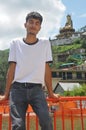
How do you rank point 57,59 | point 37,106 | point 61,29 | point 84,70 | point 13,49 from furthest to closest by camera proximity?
1. point 61,29
2. point 57,59
3. point 84,70
4. point 13,49
5. point 37,106

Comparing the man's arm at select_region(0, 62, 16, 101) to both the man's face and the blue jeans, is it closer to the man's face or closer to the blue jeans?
the blue jeans

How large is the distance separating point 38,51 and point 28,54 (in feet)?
0.42

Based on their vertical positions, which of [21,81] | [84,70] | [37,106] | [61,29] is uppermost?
[61,29]

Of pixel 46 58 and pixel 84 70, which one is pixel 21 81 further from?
pixel 84 70

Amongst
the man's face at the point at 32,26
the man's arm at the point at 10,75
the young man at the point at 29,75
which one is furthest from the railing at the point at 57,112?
the man's face at the point at 32,26

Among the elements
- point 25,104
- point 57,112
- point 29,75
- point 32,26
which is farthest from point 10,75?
point 57,112

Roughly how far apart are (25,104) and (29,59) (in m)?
0.52

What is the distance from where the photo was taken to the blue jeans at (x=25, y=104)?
4.19 meters

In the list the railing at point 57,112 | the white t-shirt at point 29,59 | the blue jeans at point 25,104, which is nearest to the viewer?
the blue jeans at point 25,104

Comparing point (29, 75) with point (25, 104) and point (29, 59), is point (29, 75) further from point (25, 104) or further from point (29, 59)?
point (25, 104)

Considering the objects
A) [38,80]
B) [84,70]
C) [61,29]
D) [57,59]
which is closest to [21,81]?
[38,80]

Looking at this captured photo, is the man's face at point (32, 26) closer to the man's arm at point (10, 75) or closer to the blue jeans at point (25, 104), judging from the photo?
the man's arm at point (10, 75)

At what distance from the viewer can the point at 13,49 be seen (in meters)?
4.53

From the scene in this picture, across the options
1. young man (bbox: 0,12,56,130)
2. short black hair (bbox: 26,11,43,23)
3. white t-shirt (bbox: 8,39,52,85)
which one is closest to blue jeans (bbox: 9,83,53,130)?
young man (bbox: 0,12,56,130)
